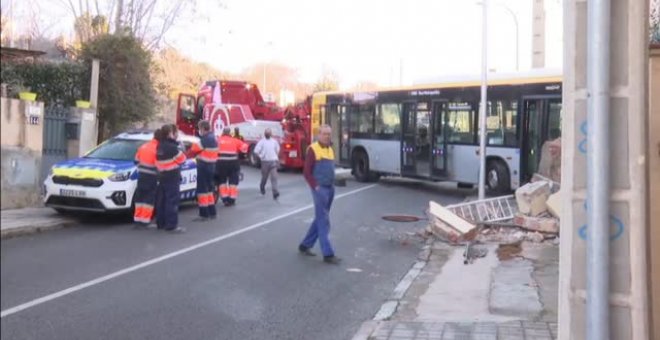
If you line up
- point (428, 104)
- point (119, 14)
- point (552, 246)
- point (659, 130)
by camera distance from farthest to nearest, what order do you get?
point (428, 104), point (552, 246), point (659, 130), point (119, 14)

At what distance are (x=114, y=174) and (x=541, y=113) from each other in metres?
9.64

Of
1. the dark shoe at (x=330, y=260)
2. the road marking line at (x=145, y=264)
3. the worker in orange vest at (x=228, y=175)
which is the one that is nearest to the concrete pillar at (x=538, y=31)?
the dark shoe at (x=330, y=260)

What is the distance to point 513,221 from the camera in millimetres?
12234

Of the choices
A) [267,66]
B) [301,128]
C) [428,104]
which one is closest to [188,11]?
[267,66]

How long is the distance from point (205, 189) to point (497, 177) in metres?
7.72

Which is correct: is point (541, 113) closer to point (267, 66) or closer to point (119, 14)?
point (267, 66)

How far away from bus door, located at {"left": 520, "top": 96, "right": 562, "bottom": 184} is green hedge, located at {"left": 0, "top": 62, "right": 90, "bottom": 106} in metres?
13.8

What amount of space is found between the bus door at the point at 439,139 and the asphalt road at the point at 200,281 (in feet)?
21.9

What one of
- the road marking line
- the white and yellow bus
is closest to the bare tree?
the road marking line

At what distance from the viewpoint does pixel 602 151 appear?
4.07 m

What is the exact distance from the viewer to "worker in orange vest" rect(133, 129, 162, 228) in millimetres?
11305

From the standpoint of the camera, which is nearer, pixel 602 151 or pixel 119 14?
pixel 119 14

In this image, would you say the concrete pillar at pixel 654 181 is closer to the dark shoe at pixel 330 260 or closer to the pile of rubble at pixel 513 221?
the dark shoe at pixel 330 260

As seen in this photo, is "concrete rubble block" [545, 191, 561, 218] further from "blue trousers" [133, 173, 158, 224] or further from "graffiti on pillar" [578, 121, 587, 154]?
"graffiti on pillar" [578, 121, 587, 154]
